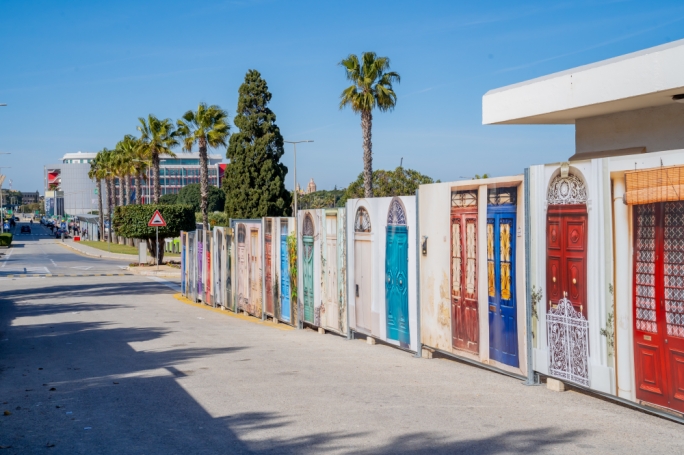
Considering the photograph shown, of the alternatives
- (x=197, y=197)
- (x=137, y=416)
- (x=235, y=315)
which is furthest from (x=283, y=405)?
(x=197, y=197)

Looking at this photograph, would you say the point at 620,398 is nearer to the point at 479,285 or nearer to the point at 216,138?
the point at 479,285

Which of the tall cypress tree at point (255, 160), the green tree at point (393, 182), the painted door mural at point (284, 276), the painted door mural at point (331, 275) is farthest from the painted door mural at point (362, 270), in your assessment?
the green tree at point (393, 182)

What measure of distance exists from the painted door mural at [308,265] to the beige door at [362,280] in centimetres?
202

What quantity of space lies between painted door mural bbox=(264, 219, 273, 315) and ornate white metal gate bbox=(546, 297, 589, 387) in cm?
977

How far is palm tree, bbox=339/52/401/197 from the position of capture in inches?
1730

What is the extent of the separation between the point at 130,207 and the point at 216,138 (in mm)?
7135

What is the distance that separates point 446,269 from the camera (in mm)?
10742

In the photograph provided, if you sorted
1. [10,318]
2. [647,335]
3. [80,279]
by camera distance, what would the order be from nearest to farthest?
[647,335], [10,318], [80,279]

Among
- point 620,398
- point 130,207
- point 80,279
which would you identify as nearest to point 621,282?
point 620,398

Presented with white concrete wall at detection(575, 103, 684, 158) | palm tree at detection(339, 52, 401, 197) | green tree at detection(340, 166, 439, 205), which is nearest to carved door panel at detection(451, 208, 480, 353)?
white concrete wall at detection(575, 103, 684, 158)

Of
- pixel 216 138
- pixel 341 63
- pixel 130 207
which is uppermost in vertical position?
pixel 341 63

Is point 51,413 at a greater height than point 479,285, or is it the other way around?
point 479,285

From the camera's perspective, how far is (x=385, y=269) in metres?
12.4

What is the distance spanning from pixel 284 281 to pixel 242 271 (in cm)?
343
